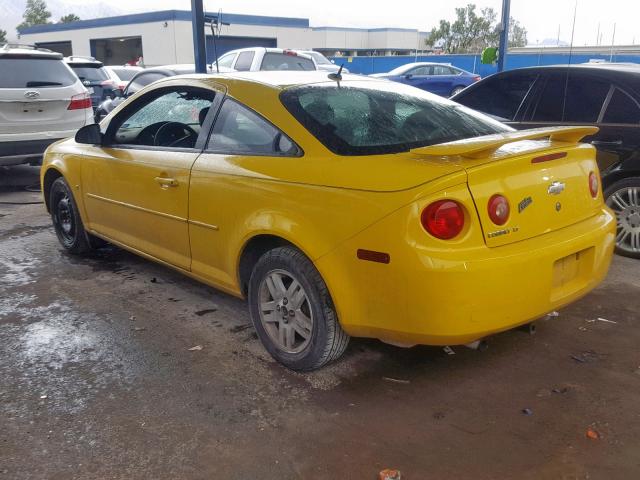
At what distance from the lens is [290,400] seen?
3.10 metres

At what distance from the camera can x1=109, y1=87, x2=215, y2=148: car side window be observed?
4035mm

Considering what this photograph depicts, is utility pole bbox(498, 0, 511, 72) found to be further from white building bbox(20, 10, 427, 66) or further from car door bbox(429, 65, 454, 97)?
white building bbox(20, 10, 427, 66)

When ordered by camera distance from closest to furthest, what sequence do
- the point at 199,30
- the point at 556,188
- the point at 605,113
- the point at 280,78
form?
the point at 556,188 < the point at 280,78 < the point at 605,113 < the point at 199,30

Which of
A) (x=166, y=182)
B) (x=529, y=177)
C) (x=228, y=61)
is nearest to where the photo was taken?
(x=529, y=177)

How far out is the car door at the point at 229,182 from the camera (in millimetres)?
3322

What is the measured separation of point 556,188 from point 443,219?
2.38 ft

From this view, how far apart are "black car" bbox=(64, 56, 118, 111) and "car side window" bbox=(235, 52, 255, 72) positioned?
302cm

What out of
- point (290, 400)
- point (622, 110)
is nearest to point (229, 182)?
point (290, 400)

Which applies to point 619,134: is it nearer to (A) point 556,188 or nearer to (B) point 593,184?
(B) point 593,184

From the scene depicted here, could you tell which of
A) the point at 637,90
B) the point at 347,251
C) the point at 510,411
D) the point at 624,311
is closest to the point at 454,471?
the point at 510,411

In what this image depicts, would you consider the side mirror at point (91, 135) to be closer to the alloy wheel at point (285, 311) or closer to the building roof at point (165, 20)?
the alloy wheel at point (285, 311)

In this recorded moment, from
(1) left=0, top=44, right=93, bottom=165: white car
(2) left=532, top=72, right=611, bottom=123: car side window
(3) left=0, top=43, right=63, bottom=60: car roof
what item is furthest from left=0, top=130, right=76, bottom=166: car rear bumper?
(2) left=532, top=72, right=611, bottom=123: car side window

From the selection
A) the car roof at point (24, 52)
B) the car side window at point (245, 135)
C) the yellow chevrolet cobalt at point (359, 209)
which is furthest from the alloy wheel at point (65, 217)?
the car roof at point (24, 52)

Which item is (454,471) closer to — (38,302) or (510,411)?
(510,411)
